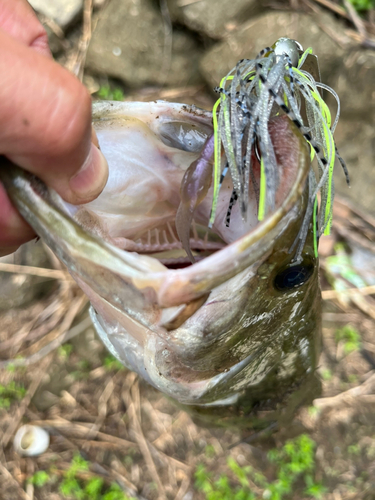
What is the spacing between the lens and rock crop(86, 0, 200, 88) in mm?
2900

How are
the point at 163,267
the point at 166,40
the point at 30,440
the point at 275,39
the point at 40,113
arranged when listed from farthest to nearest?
the point at 166,40 → the point at 275,39 → the point at 30,440 → the point at 163,267 → the point at 40,113

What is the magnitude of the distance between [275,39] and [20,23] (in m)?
2.30

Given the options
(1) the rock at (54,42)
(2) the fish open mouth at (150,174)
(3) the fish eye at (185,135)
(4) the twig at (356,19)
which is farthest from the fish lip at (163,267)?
(1) the rock at (54,42)

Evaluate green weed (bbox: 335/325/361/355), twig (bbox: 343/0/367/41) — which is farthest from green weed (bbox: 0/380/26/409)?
twig (bbox: 343/0/367/41)

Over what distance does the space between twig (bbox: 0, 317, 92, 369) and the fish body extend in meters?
1.45

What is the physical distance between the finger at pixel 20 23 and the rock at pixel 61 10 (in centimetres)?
233

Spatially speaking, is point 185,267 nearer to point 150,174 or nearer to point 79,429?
point 150,174

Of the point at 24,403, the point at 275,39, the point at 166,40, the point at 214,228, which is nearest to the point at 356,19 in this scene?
the point at 275,39

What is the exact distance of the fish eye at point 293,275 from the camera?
2.82 feet

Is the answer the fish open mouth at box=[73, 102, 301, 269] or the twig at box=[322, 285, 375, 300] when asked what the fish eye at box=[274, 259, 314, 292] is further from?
the twig at box=[322, 285, 375, 300]

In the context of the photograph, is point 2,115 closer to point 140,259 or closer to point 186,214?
point 140,259

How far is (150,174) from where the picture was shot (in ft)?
3.74

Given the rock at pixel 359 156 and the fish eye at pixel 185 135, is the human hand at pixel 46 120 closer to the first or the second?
the fish eye at pixel 185 135

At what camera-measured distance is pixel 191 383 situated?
3.57 ft
